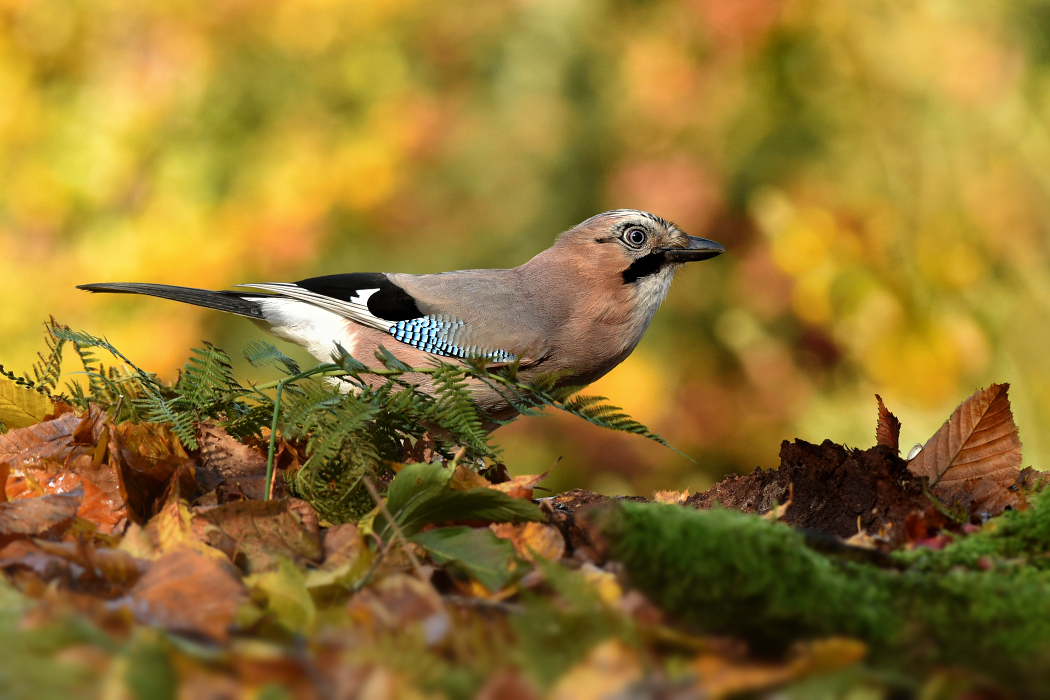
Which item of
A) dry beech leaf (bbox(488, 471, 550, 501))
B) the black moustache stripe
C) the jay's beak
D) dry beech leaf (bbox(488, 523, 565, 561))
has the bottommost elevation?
dry beech leaf (bbox(488, 523, 565, 561))

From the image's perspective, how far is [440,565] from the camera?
48.9 inches

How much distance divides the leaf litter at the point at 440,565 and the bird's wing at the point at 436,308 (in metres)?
1.22

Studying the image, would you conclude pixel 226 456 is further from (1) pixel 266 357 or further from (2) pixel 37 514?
(2) pixel 37 514

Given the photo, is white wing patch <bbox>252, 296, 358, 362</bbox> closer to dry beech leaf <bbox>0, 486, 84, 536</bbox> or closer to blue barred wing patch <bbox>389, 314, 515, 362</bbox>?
blue barred wing patch <bbox>389, 314, 515, 362</bbox>

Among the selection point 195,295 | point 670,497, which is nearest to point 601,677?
point 670,497

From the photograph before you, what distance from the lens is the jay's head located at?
3.22 meters

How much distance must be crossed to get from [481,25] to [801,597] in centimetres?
556

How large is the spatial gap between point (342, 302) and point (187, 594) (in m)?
2.26

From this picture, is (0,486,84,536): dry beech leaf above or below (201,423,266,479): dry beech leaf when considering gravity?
below

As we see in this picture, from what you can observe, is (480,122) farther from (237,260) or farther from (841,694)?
(841,694)

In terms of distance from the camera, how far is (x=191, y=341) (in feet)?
Answer: 17.1

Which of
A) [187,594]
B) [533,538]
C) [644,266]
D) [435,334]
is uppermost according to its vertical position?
[644,266]

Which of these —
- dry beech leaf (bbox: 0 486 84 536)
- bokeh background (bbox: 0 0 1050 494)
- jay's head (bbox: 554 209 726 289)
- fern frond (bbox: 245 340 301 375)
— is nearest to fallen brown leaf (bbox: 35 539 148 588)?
dry beech leaf (bbox: 0 486 84 536)

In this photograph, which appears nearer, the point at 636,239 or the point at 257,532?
the point at 257,532
